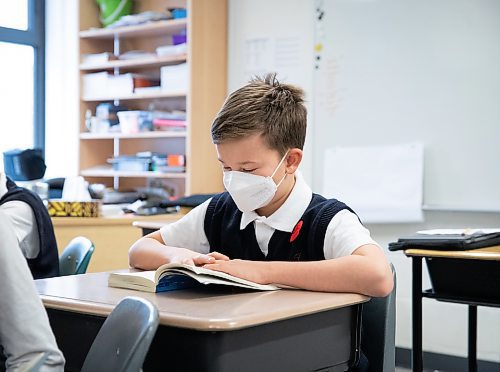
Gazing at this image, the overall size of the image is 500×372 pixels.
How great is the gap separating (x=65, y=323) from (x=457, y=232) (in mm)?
1458

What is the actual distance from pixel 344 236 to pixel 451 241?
785mm

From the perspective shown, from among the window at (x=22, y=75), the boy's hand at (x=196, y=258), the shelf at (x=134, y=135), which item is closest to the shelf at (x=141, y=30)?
the window at (x=22, y=75)

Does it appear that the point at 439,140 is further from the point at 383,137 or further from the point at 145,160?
the point at 145,160

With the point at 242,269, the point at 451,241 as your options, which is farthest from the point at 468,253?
the point at 242,269

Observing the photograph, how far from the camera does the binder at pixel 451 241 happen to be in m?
2.35

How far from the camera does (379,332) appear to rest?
1.75m

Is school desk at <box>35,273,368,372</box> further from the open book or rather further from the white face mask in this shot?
the white face mask

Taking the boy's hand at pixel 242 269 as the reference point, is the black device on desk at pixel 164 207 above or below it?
below

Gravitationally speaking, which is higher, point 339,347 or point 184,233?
point 184,233

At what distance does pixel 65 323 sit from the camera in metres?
1.47

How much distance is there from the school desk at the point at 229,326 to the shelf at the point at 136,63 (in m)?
3.10

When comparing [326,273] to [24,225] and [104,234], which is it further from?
[104,234]

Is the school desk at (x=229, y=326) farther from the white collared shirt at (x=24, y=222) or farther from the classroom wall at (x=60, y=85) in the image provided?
the classroom wall at (x=60, y=85)

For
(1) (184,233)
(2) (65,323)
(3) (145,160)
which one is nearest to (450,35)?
(3) (145,160)
